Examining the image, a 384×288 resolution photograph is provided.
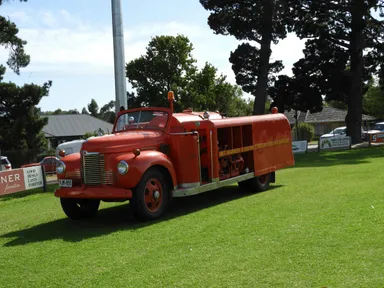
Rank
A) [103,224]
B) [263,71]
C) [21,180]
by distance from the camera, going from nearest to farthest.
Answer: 1. [103,224]
2. [21,180]
3. [263,71]

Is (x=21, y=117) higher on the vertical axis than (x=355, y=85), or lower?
lower

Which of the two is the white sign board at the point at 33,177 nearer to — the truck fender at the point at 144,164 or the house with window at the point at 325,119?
the truck fender at the point at 144,164

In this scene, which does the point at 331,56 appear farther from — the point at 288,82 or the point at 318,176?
the point at 318,176

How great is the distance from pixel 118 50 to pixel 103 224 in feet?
28.0

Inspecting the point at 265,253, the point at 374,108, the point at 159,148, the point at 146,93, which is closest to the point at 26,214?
the point at 159,148

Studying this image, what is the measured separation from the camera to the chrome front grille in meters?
9.13

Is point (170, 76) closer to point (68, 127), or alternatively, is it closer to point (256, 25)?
point (68, 127)

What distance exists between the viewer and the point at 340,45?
37375 mm

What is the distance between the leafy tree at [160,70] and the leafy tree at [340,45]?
766 inches

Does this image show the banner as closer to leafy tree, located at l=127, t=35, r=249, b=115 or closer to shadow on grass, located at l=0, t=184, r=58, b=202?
shadow on grass, located at l=0, t=184, r=58, b=202

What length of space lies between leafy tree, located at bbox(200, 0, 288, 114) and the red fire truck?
22.0 meters

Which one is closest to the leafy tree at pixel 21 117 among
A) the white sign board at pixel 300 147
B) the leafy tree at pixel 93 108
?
the white sign board at pixel 300 147

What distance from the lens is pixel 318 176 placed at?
15320 millimetres

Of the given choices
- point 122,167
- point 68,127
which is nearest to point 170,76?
point 68,127
